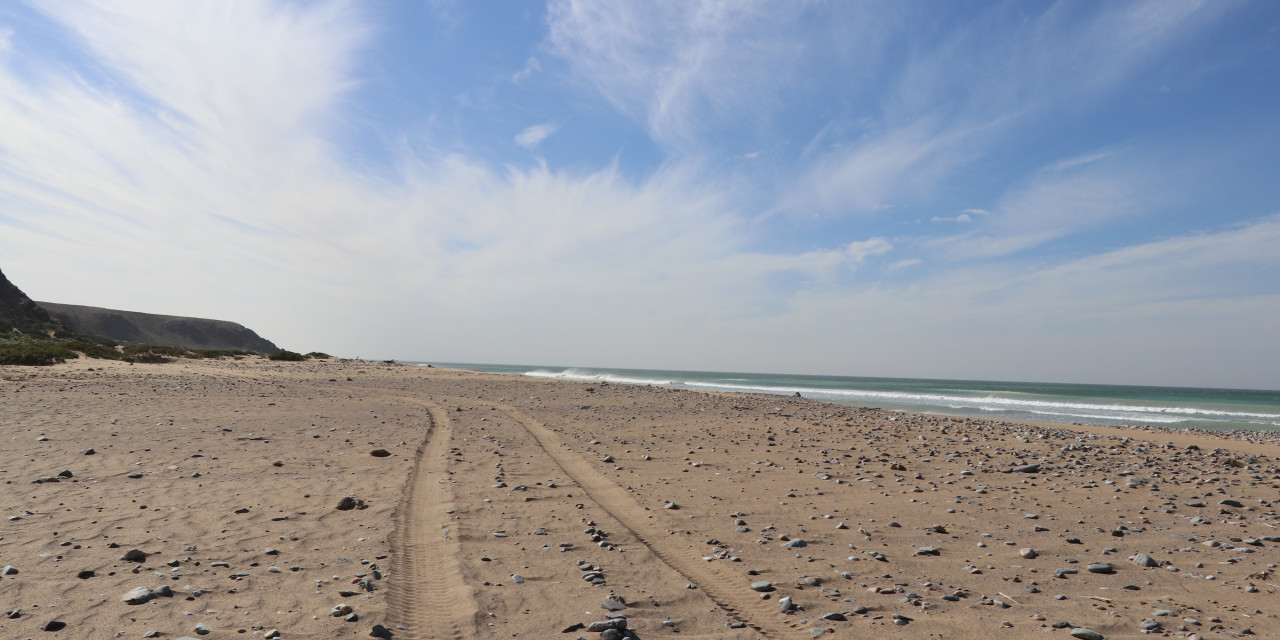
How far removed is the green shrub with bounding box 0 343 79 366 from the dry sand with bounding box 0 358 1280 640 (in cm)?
2048

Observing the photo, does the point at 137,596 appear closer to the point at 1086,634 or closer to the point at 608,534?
the point at 608,534

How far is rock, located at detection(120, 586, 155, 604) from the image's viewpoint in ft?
14.9

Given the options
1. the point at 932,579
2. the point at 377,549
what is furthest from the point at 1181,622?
the point at 377,549

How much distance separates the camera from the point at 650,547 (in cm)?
664

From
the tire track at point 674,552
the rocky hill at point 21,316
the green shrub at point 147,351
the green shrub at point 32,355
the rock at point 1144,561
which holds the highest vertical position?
the rocky hill at point 21,316

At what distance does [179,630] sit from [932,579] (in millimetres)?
6201

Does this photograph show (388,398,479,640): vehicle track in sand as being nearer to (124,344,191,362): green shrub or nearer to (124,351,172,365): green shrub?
(124,351,172,365): green shrub

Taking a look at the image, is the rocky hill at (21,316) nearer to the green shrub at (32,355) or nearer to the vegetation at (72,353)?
the vegetation at (72,353)

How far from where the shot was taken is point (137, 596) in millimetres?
4566

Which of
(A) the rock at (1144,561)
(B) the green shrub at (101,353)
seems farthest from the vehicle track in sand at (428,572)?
(B) the green shrub at (101,353)

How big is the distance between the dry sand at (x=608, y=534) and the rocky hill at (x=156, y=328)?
274 feet

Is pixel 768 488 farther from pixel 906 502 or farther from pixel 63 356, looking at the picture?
pixel 63 356

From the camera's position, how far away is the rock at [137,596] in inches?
179

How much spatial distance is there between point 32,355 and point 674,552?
37359 millimetres
